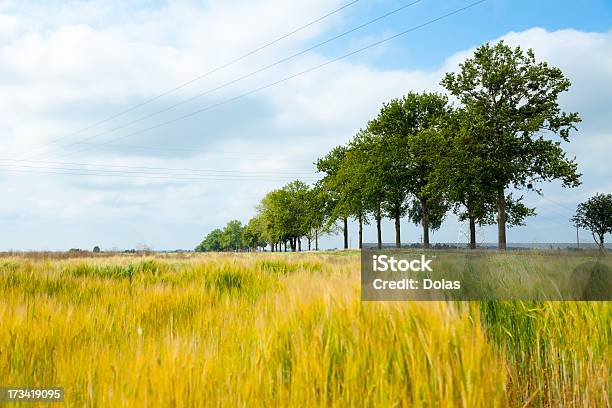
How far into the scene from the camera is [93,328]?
13.2ft

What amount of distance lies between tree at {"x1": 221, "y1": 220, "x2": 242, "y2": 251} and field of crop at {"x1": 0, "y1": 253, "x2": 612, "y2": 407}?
418 feet

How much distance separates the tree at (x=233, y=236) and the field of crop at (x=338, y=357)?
12752 centimetres

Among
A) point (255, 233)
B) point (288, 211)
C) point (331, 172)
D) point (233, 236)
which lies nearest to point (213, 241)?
point (233, 236)

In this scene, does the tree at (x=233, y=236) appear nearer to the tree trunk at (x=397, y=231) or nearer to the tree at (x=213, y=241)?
the tree at (x=213, y=241)

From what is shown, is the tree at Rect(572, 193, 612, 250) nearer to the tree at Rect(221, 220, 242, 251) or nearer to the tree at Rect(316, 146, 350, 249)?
the tree at Rect(316, 146, 350, 249)

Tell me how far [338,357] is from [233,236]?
130 metres

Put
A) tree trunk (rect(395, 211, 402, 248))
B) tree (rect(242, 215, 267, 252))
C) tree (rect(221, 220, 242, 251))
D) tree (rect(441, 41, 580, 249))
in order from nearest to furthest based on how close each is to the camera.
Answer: tree (rect(441, 41, 580, 249)), tree trunk (rect(395, 211, 402, 248)), tree (rect(242, 215, 267, 252)), tree (rect(221, 220, 242, 251))

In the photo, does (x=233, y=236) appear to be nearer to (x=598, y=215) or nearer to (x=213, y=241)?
(x=213, y=241)

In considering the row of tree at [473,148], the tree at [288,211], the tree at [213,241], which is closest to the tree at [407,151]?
the row of tree at [473,148]

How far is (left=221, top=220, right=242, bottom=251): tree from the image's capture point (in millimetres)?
131000

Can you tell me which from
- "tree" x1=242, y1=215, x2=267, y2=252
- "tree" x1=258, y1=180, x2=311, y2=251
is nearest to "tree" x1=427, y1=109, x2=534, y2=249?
"tree" x1=258, y1=180, x2=311, y2=251

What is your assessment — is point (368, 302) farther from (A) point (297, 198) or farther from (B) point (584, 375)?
(A) point (297, 198)

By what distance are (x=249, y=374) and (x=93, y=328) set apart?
2292 millimetres

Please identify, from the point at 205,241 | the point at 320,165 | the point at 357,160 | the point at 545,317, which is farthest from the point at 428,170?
the point at 205,241
